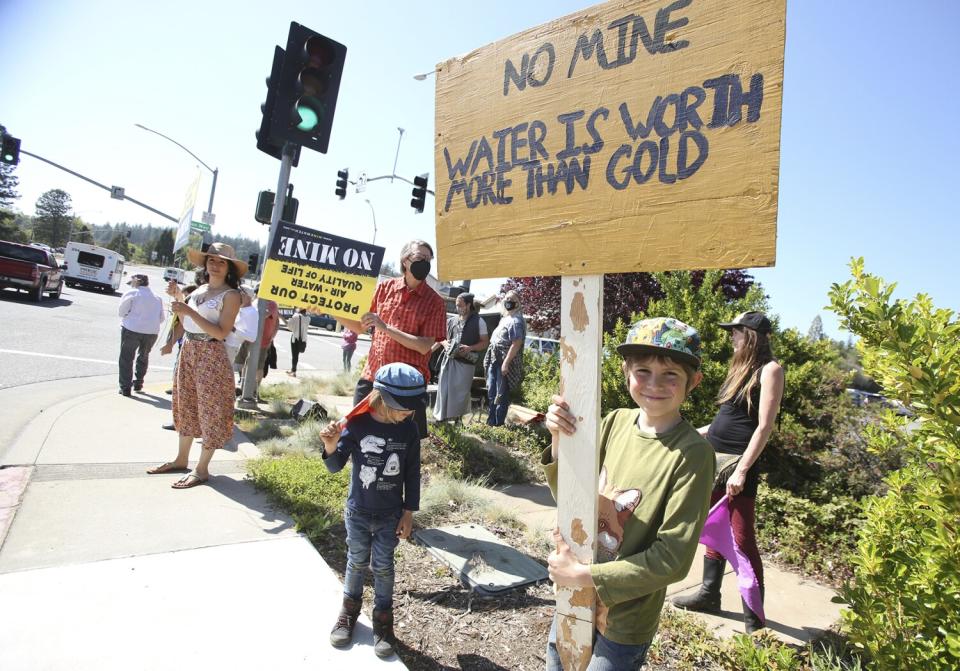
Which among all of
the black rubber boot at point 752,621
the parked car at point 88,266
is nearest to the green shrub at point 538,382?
the black rubber boot at point 752,621

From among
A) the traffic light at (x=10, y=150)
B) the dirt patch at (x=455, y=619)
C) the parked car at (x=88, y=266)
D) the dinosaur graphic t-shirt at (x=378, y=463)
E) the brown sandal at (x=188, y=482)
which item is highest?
the traffic light at (x=10, y=150)

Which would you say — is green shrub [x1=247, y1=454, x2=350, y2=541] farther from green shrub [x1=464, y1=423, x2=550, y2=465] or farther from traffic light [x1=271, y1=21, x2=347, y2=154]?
traffic light [x1=271, y1=21, x2=347, y2=154]

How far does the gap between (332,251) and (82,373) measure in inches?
283

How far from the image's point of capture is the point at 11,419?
5395mm

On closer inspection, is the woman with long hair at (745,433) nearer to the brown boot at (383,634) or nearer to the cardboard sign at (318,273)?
the brown boot at (383,634)

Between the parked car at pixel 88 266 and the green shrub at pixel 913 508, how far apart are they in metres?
34.8

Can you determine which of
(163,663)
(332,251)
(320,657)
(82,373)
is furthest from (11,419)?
(320,657)

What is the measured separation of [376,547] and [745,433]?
2132 mm

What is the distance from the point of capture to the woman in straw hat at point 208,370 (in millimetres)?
4027

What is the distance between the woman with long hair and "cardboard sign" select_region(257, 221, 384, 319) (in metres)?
2.49

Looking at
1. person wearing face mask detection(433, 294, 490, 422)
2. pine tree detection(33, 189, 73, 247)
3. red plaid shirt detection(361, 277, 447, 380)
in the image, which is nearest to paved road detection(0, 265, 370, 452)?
red plaid shirt detection(361, 277, 447, 380)

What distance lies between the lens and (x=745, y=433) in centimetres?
294

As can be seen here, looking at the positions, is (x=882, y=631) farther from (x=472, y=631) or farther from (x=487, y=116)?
(x=487, y=116)

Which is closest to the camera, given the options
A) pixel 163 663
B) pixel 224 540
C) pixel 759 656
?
pixel 759 656
